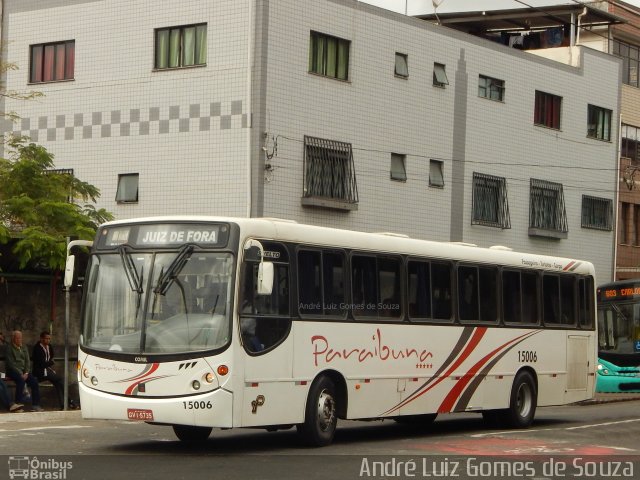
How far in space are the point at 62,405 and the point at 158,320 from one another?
9.34 metres

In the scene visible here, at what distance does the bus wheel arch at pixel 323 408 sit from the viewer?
1691 centimetres

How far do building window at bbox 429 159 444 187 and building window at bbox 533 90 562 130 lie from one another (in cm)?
521

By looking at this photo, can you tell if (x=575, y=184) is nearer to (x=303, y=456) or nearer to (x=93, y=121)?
(x=93, y=121)

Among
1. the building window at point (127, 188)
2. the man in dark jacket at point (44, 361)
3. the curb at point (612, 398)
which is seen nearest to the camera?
the man in dark jacket at point (44, 361)

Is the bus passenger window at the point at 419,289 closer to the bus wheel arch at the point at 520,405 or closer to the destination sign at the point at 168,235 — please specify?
the bus wheel arch at the point at 520,405

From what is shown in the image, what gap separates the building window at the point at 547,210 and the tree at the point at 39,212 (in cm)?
1821

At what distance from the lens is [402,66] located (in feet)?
125

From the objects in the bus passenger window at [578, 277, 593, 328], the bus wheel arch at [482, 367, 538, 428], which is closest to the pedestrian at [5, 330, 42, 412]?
the bus wheel arch at [482, 367, 538, 428]

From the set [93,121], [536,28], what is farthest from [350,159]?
[536,28]

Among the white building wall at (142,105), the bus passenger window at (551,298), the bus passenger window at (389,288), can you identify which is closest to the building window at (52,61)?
the white building wall at (142,105)

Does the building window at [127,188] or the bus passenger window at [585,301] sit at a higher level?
the building window at [127,188]

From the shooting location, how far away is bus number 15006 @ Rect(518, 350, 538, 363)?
864 inches

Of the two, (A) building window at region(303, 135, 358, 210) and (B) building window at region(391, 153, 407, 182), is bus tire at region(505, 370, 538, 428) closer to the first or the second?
(A) building window at region(303, 135, 358, 210)

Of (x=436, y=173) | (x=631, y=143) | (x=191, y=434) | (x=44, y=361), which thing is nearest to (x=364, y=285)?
(x=191, y=434)
